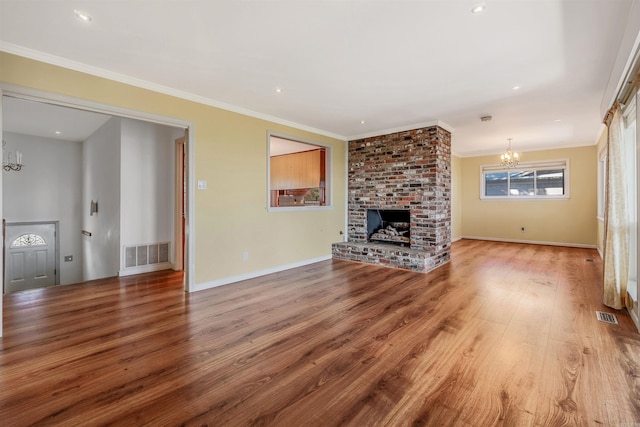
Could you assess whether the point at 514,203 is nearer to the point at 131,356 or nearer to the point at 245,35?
the point at 245,35

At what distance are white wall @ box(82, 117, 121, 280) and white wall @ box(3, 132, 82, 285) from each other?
0.27m

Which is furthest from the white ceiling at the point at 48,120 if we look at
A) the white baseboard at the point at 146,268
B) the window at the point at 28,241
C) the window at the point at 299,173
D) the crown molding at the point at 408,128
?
the crown molding at the point at 408,128

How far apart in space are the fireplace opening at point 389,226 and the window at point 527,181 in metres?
3.93

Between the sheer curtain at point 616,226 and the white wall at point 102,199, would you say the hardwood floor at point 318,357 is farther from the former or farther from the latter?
the white wall at point 102,199

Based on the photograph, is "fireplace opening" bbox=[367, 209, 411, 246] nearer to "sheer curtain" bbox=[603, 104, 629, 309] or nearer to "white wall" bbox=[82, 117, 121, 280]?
"sheer curtain" bbox=[603, 104, 629, 309]

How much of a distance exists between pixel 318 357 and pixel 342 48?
257 cm

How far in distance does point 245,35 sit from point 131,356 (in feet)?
8.64

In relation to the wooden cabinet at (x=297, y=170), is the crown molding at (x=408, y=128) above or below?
above

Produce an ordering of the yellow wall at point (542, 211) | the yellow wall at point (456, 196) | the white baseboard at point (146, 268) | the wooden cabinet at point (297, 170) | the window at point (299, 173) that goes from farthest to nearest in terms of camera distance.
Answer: the yellow wall at point (456, 196) → the yellow wall at point (542, 211) → the wooden cabinet at point (297, 170) → the window at point (299, 173) → the white baseboard at point (146, 268)

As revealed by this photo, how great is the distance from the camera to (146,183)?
4.87 metres

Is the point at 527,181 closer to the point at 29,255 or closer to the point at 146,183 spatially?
the point at 146,183

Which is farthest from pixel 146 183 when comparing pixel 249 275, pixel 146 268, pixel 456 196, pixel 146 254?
pixel 456 196

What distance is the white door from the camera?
6.13m

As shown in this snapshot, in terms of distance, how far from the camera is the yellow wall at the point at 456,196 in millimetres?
8164
